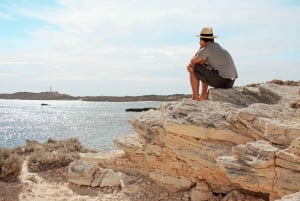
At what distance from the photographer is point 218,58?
32.8 feet

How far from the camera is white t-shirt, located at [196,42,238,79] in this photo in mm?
9930

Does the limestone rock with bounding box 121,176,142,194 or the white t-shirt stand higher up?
the white t-shirt

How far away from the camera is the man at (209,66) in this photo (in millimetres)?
9914

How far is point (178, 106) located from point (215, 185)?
1.88 meters

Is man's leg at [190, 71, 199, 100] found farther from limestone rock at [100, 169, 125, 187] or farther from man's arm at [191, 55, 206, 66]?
limestone rock at [100, 169, 125, 187]

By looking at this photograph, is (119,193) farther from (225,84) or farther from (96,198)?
(225,84)

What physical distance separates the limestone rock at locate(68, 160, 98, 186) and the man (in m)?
3.69

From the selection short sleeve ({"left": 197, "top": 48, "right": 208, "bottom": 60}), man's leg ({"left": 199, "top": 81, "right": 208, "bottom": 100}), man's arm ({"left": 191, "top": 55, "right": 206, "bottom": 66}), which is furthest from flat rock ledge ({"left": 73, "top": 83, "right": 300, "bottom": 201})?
short sleeve ({"left": 197, "top": 48, "right": 208, "bottom": 60})

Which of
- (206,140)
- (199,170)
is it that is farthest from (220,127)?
(199,170)

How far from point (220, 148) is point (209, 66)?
233cm

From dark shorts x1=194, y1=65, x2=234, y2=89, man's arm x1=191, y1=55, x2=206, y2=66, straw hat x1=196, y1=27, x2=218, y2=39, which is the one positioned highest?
straw hat x1=196, y1=27, x2=218, y2=39

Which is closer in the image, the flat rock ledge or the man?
the flat rock ledge

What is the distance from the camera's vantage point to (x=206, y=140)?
28.8 ft

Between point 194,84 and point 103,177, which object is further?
point 103,177
